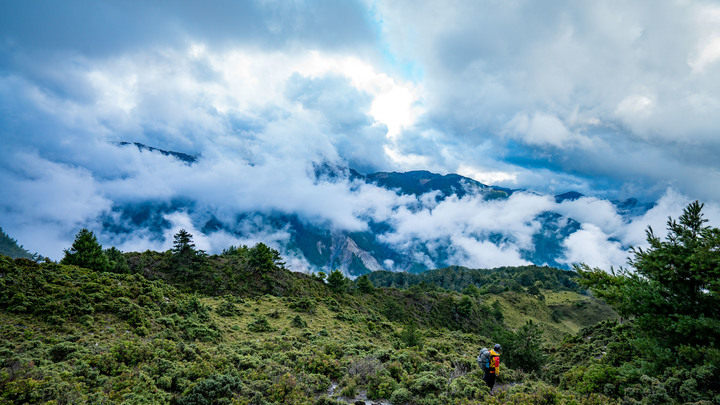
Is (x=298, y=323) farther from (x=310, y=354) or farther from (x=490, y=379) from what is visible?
(x=490, y=379)

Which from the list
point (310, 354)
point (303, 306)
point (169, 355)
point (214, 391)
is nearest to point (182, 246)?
point (303, 306)

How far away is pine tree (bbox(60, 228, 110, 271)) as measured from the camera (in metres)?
37.2

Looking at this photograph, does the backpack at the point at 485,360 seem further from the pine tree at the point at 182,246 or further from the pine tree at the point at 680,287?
the pine tree at the point at 182,246

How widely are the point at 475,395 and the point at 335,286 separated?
5168 centimetres

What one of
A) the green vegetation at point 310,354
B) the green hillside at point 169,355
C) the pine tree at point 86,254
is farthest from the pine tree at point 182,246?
the green vegetation at point 310,354

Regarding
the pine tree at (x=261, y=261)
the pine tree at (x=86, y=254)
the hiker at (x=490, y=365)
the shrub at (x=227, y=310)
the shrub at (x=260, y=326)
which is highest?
the pine tree at (x=261, y=261)

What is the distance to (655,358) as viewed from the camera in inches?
481

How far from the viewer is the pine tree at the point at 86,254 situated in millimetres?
37188

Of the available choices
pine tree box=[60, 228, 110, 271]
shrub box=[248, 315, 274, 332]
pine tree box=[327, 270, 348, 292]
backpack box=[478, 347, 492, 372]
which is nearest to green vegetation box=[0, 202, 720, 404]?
shrub box=[248, 315, 274, 332]

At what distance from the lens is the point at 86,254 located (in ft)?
124

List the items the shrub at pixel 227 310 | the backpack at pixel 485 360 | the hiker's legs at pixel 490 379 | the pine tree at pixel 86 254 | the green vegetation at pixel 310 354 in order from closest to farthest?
the green vegetation at pixel 310 354 < the hiker's legs at pixel 490 379 < the backpack at pixel 485 360 < the shrub at pixel 227 310 < the pine tree at pixel 86 254

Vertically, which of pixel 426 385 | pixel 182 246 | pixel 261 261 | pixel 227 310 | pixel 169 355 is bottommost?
pixel 426 385

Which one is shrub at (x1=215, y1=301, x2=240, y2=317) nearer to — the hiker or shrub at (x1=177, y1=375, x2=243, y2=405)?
shrub at (x1=177, y1=375, x2=243, y2=405)

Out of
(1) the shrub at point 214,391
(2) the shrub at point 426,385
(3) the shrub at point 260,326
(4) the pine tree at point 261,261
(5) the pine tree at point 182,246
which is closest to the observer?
(1) the shrub at point 214,391
